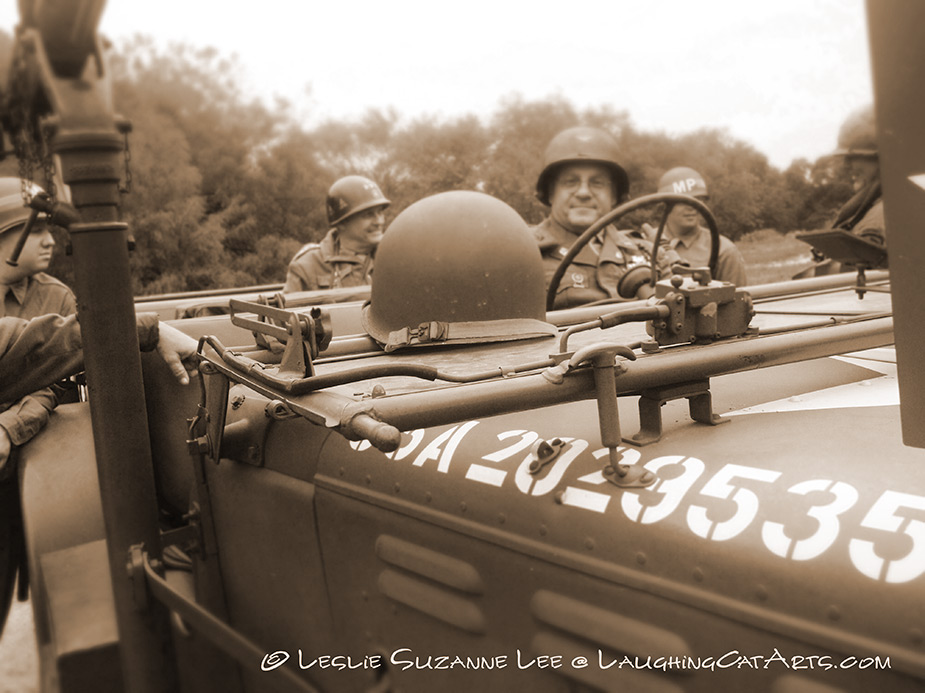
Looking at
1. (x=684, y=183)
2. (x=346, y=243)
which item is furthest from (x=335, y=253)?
(x=684, y=183)

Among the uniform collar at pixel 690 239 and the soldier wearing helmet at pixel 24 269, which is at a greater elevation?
the soldier wearing helmet at pixel 24 269

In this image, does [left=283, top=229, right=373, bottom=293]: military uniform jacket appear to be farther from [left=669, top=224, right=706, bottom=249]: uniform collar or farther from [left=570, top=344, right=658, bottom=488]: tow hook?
[left=570, top=344, right=658, bottom=488]: tow hook

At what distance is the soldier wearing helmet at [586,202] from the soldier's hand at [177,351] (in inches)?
92.1

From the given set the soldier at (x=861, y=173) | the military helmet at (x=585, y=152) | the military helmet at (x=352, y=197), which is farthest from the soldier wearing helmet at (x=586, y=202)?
the military helmet at (x=352, y=197)

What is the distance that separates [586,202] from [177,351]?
3.01m

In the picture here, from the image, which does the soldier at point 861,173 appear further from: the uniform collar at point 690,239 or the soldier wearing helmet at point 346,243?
the soldier wearing helmet at point 346,243

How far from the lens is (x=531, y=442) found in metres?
1.91

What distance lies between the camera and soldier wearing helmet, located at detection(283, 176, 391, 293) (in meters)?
7.79

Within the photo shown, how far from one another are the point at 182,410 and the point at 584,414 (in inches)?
63.2


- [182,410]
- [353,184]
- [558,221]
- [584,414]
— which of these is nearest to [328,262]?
[353,184]

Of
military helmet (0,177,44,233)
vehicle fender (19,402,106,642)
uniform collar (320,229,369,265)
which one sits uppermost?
military helmet (0,177,44,233)

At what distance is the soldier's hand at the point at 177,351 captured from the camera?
2766mm

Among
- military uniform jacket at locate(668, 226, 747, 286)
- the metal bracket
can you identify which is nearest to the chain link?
the metal bracket

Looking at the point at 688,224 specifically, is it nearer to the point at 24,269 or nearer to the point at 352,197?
the point at 352,197
